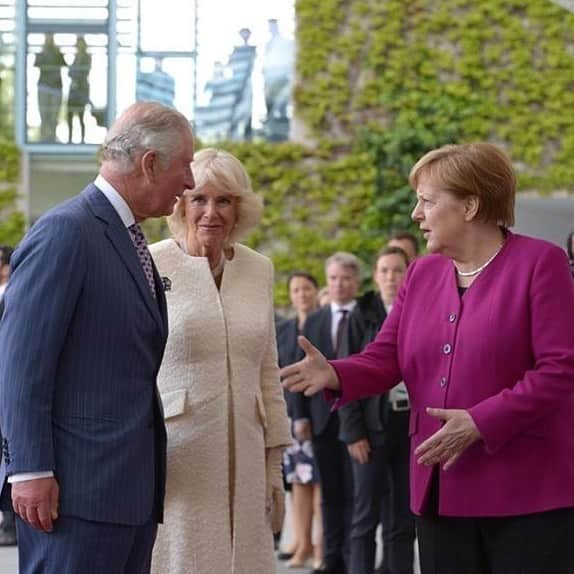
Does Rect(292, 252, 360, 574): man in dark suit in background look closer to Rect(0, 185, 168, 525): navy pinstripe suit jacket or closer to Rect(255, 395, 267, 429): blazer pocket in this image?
Rect(255, 395, 267, 429): blazer pocket

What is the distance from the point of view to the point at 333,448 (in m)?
9.26

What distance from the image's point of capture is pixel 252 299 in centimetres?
536

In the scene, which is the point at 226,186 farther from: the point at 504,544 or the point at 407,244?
the point at 407,244

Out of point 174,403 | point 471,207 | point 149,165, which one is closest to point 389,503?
point 174,403

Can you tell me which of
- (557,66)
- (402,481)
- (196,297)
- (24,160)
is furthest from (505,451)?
(24,160)

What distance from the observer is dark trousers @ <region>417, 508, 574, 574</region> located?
13.8 ft

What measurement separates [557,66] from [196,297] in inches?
491

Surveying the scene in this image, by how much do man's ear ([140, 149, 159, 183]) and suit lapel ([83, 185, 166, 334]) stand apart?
14 centimetres

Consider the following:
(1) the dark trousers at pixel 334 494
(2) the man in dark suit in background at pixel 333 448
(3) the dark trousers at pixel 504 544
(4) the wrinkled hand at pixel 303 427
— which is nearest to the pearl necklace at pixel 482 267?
(3) the dark trousers at pixel 504 544

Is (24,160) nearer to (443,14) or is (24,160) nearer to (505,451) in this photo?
(443,14)

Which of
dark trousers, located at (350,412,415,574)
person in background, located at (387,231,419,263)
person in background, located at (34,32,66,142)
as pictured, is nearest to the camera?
dark trousers, located at (350,412,415,574)

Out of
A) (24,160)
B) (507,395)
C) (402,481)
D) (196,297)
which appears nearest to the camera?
(507,395)

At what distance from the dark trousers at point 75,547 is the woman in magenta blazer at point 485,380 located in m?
0.69

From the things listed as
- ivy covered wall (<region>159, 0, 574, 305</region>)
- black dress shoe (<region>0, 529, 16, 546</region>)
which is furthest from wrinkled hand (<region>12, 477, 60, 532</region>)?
ivy covered wall (<region>159, 0, 574, 305</region>)
